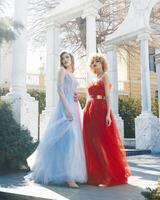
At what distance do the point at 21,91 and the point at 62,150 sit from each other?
2.68 meters

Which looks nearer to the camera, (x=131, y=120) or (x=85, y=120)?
(x=85, y=120)

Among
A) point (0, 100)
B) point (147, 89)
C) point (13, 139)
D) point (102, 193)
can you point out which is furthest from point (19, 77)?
point (147, 89)

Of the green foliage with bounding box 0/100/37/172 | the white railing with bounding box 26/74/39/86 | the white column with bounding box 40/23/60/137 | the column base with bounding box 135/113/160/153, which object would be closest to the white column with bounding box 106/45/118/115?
the column base with bounding box 135/113/160/153

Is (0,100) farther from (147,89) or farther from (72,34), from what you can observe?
(72,34)

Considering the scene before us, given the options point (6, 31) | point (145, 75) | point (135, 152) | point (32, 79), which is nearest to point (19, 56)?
point (6, 31)

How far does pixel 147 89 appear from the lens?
42.2 ft

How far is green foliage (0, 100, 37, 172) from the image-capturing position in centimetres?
630

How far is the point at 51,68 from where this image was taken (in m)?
10.8

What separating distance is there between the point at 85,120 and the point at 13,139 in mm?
1638

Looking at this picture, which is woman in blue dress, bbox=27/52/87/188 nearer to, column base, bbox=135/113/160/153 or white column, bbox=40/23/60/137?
white column, bbox=40/23/60/137

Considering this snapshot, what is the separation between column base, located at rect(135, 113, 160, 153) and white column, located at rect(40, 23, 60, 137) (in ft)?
12.6

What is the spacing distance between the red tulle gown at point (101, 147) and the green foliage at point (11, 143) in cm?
159

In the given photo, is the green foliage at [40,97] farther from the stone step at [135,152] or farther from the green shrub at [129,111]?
the stone step at [135,152]

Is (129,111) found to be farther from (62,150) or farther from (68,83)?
(62,150)
